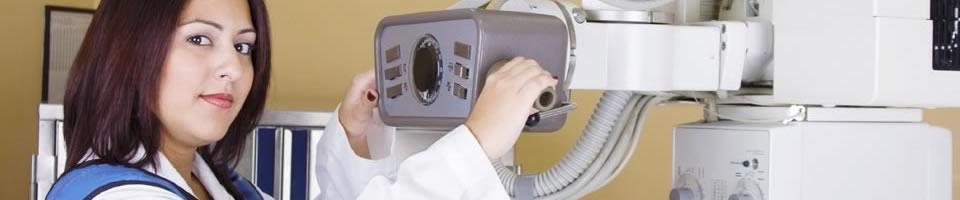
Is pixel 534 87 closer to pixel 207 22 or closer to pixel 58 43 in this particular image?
pixel 207 22

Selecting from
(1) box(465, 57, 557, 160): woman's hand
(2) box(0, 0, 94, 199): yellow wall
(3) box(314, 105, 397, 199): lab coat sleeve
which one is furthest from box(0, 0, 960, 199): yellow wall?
(1) box(465, 57, 557, 160): woman's hand

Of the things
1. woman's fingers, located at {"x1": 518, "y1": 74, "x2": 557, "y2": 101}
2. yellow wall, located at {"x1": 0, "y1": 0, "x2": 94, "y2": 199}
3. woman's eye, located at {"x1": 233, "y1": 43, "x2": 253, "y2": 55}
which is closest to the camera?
woman's fingers, located at {"x1": 518, "y1": 74, "x2": 557, "y2": 101}

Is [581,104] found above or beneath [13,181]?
above

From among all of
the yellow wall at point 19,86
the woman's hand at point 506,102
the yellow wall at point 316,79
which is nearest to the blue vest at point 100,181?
the woman's hand at point 506,102

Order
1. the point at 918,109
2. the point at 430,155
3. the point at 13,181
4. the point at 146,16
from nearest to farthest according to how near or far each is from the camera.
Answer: the point at 430,155 → the point at 146,16 → the point at 918,109 → the point at 13,181

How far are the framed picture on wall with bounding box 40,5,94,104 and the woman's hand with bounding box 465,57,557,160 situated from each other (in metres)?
2.19

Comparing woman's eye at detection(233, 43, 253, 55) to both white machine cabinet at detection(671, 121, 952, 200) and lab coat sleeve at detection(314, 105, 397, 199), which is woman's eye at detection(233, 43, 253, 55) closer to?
lab coat sleeve at detection(314, 105, 397, 199)

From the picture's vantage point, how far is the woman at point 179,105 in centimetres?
115

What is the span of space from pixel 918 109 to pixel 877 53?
205mm

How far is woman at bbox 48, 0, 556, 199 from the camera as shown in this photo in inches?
45.2

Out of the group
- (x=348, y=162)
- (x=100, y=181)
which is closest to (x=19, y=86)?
(x=348, y=162)

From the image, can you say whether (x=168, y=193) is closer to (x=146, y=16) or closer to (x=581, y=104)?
(x=146, y=16)

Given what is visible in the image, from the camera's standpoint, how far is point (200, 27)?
1.31m

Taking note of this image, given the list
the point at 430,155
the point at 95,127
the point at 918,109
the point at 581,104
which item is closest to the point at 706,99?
the point at 918,109
